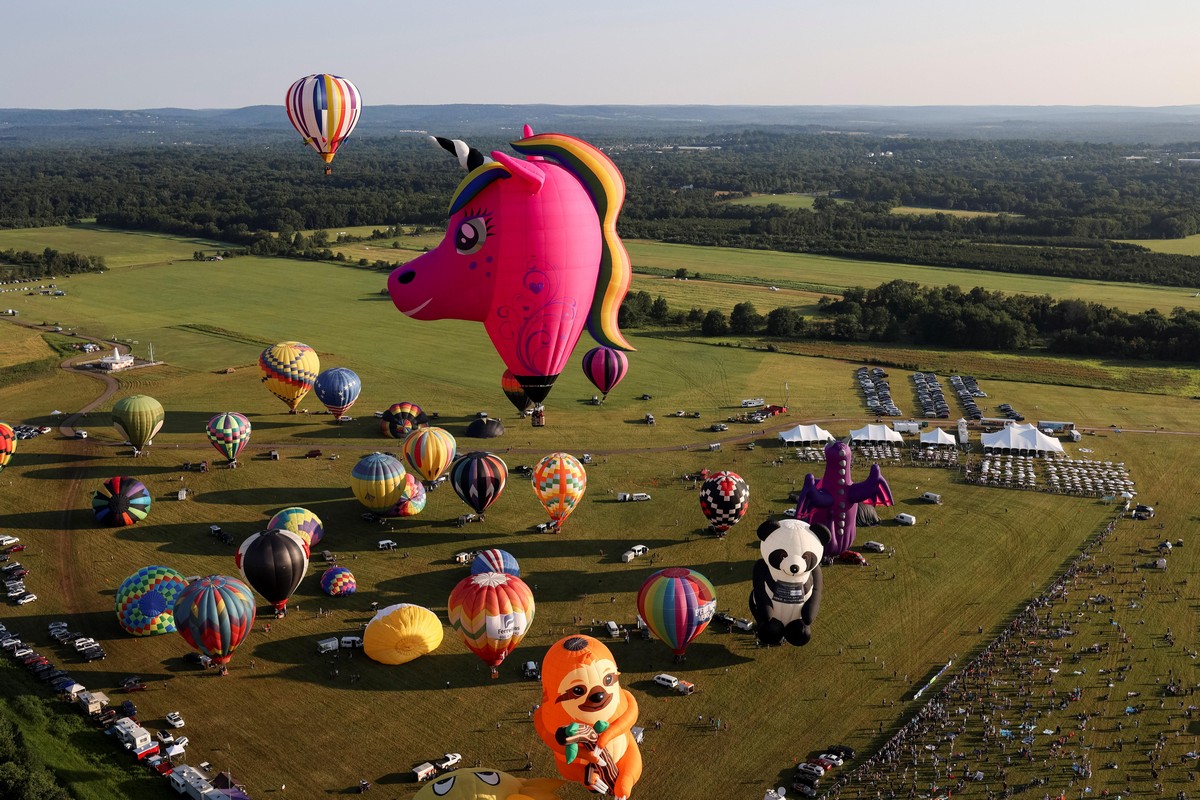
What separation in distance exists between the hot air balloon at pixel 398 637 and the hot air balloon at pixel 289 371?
25.4 meters

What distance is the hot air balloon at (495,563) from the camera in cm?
3600

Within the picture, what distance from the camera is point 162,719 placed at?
29094 millimetres

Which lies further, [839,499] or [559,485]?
[559,485]

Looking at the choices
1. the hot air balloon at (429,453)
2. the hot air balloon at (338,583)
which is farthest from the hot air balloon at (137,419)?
the hot air balloon at (338,583)

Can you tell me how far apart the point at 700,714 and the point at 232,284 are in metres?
78.8

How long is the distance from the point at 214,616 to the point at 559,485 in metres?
14.1

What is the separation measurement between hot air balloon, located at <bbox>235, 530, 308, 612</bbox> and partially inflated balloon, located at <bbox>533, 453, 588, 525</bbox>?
9957 mm

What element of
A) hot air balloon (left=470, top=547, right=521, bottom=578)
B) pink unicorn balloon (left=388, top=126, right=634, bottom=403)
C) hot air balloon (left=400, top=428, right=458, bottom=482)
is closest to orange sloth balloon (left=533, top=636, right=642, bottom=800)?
pink unicorn balloon (left=388, top=126, right=634, bottom=403)

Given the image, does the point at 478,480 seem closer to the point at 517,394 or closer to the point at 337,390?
the point at 517,394

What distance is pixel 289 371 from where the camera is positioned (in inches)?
2175

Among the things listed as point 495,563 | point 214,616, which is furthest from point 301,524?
point 214,616

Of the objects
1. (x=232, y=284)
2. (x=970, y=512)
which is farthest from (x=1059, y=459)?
(x=232, y=284)

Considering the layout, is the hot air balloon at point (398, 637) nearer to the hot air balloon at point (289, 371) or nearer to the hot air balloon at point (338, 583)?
the hot air balloon at point (338, 583)

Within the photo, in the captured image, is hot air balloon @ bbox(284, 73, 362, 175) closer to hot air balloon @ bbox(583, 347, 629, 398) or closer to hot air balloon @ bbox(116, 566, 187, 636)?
hot air balloon @ bbox(583, 347, 629, 398)
